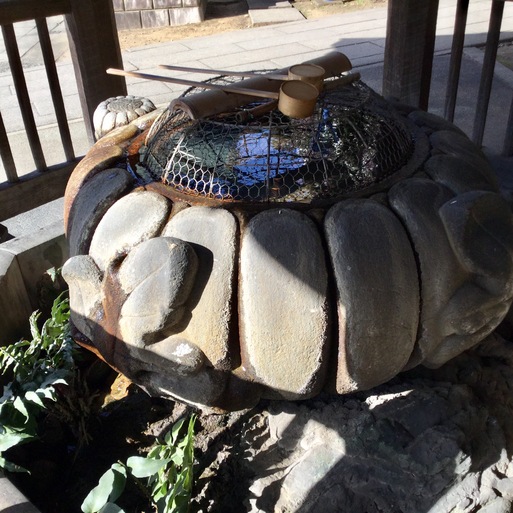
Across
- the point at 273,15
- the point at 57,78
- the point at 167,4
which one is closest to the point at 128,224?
the point at 57,78

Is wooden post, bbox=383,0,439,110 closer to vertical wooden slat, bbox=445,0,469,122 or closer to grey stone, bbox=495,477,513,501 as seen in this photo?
vertical wooden slat, bbox=445,0,469,122

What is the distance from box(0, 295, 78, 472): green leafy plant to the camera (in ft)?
7.09

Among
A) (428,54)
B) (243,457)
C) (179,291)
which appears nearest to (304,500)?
(243,457)

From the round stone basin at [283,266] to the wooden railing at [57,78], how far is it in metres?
1.41

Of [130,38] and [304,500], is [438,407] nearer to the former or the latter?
[304,500]

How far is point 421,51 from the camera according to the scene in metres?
3.52

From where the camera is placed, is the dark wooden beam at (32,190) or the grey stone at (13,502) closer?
the grey stone at (13,502)

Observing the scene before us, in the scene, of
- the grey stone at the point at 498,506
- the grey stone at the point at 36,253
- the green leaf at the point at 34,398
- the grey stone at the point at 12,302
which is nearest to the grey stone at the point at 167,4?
the grey stone at the point at 36,253

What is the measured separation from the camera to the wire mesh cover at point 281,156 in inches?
77.5

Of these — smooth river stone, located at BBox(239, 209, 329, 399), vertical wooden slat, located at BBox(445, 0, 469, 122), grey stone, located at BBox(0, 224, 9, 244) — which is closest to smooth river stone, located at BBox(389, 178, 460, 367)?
smooth river stone, located at BBox(239, 209, 329, 399)

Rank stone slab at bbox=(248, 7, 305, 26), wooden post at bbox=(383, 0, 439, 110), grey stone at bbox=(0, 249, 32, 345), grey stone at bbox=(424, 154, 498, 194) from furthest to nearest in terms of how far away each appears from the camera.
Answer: stone slab at bbox=(248, 7, 305, 26), wooden post at bbox=(383, 0, 439, 110), grey stone at bbox=(0, 249, 32, 345), grey stone at bbox=(424, 154, 498, 194)

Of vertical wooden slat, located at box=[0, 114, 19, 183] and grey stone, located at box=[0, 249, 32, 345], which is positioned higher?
vertical wooden slat, located at box=[0, 114, 19, 183]

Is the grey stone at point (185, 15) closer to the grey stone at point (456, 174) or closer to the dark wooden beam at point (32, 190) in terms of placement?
the dark wooden beam at point (32, 190)

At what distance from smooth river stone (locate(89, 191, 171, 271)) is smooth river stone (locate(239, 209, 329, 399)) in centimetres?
30
